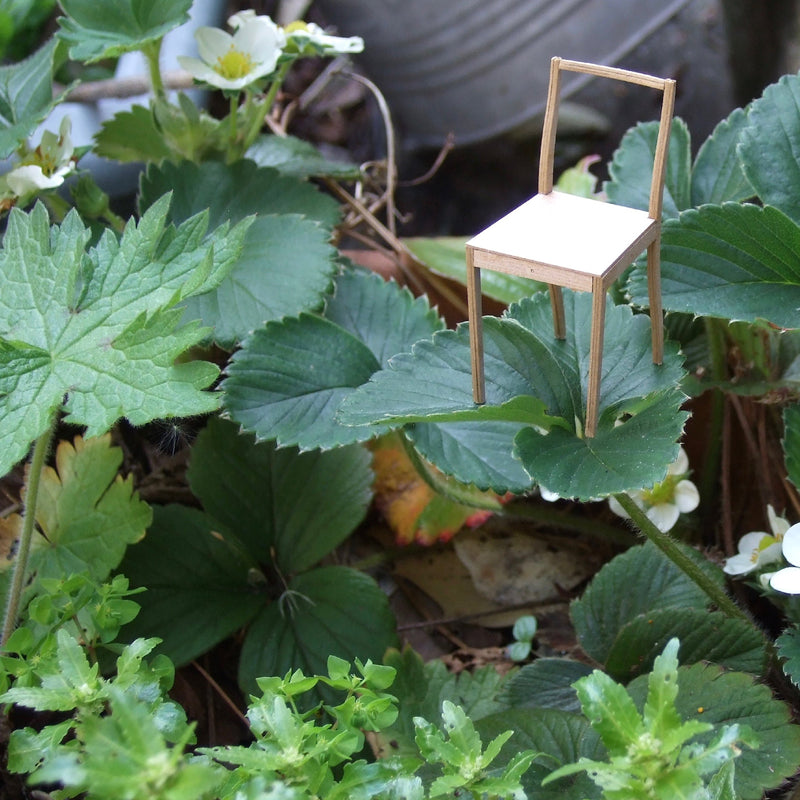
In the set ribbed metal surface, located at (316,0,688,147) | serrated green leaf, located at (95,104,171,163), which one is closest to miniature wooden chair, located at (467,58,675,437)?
serrated green leaf, located at (95,104,171,163)

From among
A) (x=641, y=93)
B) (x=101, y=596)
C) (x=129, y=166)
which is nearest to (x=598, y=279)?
(x=101, y=596)

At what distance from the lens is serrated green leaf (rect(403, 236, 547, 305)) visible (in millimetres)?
1116

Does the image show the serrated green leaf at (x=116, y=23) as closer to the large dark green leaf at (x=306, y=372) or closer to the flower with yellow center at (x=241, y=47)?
the flower with yellow center at (x=241, y=47)

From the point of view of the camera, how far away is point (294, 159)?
1.21 metres

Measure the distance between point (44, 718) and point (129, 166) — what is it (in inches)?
27.4

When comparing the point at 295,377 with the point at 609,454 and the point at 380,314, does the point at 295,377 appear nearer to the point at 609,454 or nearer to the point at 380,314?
the point at 380,314

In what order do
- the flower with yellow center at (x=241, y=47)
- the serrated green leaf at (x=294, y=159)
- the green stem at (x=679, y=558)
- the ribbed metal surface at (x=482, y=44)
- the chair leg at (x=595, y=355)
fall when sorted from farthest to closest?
the ribbed metal surface at (x=482, y=44), the serrated green leaf at (x=294, y=159), the flower with yellow center at (x=241, y=47), the green stem at (x=679, y=558), the chair leg at (x=595, y=355)

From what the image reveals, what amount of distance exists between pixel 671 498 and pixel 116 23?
79 cm

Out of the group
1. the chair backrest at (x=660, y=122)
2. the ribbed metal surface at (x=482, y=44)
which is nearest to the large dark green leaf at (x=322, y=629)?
the chair backrest at (x=660, y=122)

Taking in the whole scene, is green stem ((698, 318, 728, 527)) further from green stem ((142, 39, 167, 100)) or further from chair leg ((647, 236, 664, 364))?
green stem ((142, 39, 167, 100))

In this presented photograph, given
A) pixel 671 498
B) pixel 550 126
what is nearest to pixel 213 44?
pixel 550 126

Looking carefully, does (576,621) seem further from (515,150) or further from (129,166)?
(515,150)

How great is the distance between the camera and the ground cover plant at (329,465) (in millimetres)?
624

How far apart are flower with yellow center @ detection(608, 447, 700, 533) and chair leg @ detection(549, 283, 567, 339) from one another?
0.72 feet
